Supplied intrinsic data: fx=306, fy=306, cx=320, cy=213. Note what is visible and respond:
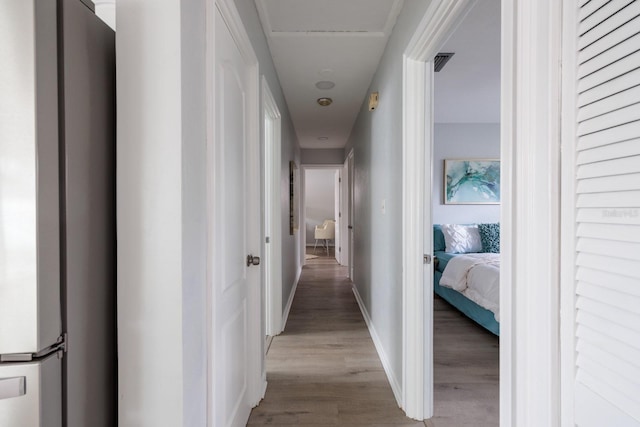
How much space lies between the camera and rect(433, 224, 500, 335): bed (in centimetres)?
279

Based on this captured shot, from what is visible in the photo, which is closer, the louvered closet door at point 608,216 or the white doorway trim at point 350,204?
the louvered closet door at point 608,216

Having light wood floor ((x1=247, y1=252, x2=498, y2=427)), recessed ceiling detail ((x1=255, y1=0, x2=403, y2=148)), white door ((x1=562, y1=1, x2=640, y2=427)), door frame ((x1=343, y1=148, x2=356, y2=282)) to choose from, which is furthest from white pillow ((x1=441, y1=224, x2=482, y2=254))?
white door ((x1=562, y1=1, x2=640, y2=427))

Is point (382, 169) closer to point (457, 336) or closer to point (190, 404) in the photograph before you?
point (457, 336)

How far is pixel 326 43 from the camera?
220 cm

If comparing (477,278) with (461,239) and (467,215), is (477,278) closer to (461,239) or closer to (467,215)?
(461,239)

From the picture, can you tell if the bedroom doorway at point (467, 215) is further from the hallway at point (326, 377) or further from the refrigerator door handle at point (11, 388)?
the refrigerator door handle at point (11, 388)

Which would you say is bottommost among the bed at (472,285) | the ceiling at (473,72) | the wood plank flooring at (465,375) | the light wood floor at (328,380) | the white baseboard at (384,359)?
the wood plank flooring at (465,375)

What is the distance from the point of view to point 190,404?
2.97 ft

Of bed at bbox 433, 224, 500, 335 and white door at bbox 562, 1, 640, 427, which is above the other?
white door at bbox 562, 1, 640, 427

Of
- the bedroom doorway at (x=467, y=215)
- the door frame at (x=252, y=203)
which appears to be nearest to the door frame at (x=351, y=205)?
the bedroom doorway at (x=467, y=215)

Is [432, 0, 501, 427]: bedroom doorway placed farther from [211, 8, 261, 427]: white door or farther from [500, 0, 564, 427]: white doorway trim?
[211, 8, 261, 427]: white door

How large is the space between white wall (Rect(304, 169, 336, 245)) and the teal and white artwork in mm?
5147

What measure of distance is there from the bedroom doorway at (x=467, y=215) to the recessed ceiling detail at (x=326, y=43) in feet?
1.74

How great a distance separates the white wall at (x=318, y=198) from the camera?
9430mm
